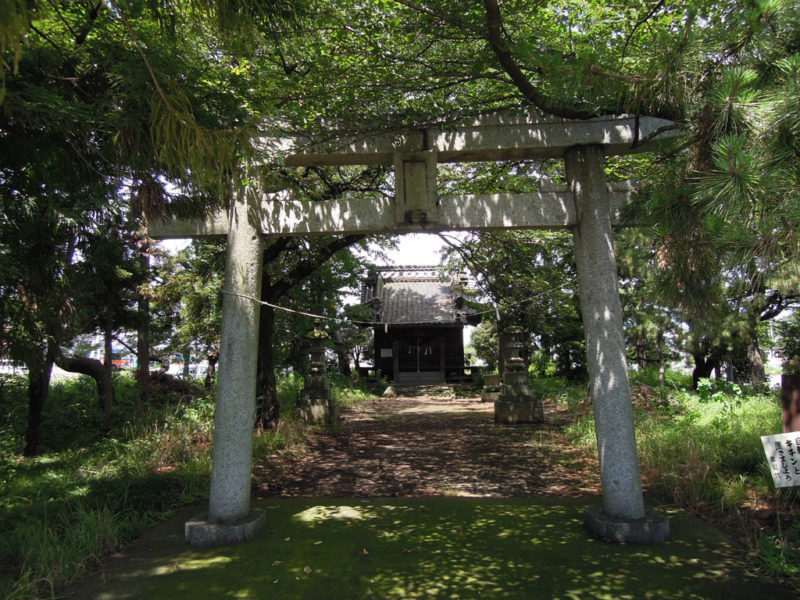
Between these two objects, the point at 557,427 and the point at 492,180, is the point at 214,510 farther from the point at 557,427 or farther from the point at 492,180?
the point at 557,427

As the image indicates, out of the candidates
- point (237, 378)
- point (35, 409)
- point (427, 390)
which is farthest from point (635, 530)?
point (427, 390)

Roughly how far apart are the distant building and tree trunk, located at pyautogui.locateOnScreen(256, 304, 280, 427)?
11.3 meters

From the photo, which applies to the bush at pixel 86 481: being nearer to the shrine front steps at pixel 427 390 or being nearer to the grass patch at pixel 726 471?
the grass patch at pixel 726 471

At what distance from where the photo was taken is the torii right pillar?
4.09 meters

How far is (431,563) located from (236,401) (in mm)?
2185

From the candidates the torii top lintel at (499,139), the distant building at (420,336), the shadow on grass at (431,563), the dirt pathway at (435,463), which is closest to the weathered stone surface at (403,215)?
the torii top lintel at (499,139)

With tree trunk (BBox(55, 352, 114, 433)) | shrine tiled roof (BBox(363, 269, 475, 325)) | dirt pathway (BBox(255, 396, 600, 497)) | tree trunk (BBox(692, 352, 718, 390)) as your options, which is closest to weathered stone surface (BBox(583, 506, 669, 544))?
dirt pathway (BBox(255, 396, 600, 497))

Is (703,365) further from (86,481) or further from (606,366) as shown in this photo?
(86,481)

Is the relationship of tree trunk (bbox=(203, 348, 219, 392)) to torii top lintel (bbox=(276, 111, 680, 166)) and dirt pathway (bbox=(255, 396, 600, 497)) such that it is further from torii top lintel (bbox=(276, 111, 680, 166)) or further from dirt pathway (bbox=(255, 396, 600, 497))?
torii top lintel (bbox=(276, 111, 680, 166))

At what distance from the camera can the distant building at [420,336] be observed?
67.9 feet

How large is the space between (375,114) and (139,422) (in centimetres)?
640

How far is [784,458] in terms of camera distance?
391 centimetres

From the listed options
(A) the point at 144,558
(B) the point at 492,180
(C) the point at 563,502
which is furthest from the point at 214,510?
(B) the point at 492,180

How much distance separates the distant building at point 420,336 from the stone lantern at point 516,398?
891 centimetres
